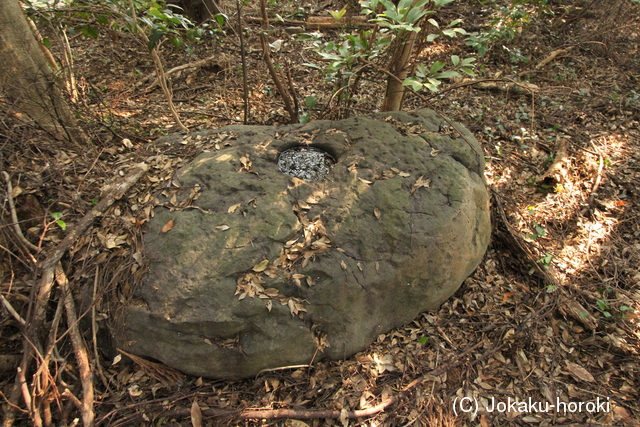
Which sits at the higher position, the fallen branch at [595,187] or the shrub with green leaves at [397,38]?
the shrub with green leaves at [397,38]

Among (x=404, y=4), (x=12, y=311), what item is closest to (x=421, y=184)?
(x=404, y=4)

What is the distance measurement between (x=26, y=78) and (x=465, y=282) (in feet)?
15.2

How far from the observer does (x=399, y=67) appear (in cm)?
369

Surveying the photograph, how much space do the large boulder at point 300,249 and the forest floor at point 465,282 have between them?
21cm

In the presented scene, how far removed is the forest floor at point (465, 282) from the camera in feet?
8.11

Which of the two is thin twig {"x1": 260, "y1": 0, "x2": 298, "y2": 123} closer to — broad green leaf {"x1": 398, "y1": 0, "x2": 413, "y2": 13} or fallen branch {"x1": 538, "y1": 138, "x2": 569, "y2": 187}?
broad green leaf {"x1": 398, "y1": 0, "x2": 413, "y2": 13}

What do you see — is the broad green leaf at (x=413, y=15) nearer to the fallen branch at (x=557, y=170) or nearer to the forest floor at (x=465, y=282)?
the forest floor at (x=465, y=282)

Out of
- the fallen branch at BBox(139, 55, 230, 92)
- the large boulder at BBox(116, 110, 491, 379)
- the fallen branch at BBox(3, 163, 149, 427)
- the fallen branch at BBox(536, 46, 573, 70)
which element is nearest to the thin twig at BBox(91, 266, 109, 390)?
the large boulder at BBox(116, 110, 491, 379)

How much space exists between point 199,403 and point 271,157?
2.15 m

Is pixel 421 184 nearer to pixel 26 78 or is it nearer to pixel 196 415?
pixel 196 415

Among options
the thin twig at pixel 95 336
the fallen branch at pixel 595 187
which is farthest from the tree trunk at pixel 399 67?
the thin twig at pixel 95 336

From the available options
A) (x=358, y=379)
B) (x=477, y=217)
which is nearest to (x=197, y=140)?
(x=358, y=379)

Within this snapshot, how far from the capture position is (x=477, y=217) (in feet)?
10.6

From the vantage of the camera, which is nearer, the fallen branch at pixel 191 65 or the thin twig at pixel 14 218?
the thin twig at pixel 14 218
